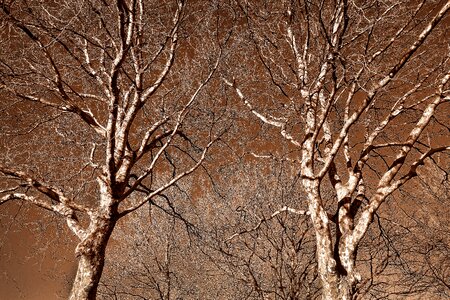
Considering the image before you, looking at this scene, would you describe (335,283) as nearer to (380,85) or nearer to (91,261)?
(380,85)

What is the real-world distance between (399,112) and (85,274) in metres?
4.53

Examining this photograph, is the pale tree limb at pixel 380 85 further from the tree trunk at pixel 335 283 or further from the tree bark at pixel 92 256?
the tree bark at pixel 92 256

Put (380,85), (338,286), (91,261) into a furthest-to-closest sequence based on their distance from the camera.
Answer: (380,85), (91,261), (338,286)

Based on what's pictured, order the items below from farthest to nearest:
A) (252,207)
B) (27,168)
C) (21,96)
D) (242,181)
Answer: (242,181) < (252,207) < (21,96) < (27,168)

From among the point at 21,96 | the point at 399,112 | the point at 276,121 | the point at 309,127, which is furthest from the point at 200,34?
the point at 399,112

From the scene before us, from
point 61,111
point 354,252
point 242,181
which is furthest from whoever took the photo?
point 242,181

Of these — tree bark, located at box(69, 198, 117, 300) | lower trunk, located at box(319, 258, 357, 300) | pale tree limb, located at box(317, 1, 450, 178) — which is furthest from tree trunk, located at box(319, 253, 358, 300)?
tree bark, located at box(69, 198, 117, 300)

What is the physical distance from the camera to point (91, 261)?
13.7 feet

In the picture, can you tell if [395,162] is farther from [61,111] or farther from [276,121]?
[61,111]

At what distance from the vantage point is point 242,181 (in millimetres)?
9227

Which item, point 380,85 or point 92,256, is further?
point 380,85

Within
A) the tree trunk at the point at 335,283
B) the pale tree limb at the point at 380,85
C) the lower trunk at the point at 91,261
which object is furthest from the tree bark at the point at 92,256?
the pale tree limb at the point at 380,85

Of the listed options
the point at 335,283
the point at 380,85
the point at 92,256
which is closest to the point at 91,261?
the point at 92,256

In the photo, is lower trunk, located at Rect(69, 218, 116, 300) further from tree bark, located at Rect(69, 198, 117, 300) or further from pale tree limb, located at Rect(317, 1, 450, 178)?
pale tree limb, located at Rect(317, 1, 450, 178)
